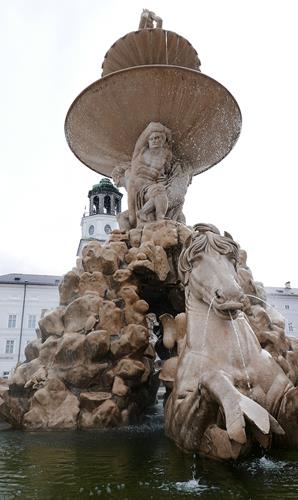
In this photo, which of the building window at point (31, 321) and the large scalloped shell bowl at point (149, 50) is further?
the building window at point (31, 321)

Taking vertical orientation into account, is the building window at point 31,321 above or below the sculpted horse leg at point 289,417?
above

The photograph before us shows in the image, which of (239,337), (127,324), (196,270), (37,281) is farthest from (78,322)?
(37,281)

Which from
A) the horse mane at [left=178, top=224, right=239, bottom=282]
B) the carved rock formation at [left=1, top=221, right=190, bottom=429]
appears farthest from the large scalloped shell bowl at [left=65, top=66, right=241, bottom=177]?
the horse mane at [left=178, top=224, right=239, bottom=282]

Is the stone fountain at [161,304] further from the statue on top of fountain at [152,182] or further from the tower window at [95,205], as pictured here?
the tower window at [95,205]

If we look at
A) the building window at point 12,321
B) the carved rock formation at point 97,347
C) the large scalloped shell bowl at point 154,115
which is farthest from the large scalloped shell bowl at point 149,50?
the building window at point 12,321

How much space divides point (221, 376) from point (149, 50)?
773 centimetres

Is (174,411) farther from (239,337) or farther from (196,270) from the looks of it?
(196,270)

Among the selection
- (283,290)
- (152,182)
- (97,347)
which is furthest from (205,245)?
(283,290)

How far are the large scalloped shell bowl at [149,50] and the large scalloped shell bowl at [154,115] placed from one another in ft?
4.51

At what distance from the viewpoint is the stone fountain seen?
3.47m

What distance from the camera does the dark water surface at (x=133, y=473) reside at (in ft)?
8.12

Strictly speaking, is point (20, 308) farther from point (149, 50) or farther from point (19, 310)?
point (149, 50)

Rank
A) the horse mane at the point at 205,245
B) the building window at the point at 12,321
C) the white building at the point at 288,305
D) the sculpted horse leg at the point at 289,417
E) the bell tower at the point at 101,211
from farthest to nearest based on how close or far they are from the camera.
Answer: the bell tower at the point at 101,211 → the white building at the point at 288,305 → the building window at the point at 12,321 → the horse mane at the point at 205,245 → the sculpted horse leg at the point at 289,417

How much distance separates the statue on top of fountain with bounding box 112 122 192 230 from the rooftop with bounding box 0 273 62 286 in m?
32.2
